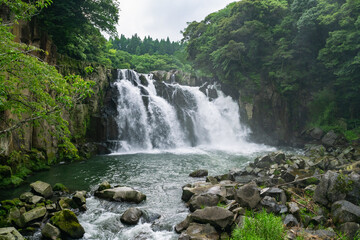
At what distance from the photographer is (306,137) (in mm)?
25984

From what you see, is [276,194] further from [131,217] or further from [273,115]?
[273,115]

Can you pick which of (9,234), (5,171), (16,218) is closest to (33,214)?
(16,218)

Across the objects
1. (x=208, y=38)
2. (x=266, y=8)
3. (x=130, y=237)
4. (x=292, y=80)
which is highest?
(x=266, y=8)

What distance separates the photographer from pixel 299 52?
2600cm

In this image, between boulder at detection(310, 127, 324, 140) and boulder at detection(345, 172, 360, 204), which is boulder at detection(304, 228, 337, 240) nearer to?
boulder at detection(345, 172, 360, 204)

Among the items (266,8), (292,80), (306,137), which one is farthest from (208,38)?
(306,137)

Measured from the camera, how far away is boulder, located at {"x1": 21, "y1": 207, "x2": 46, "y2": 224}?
262 inches

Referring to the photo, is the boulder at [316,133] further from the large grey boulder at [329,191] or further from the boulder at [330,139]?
the large grey boulder at [329,191]

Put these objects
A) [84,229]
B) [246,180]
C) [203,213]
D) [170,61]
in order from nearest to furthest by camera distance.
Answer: [203,213] → [84,229] → [246,180] → [170,61]

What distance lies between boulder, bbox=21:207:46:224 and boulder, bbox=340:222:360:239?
27.1 ft

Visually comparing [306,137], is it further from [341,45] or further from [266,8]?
[266,8]

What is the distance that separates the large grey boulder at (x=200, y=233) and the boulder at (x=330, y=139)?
21574mm

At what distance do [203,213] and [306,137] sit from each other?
24.1 metres

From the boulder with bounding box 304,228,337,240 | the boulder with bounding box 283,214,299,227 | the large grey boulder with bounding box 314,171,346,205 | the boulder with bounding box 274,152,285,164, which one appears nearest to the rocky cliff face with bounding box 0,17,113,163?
the boulder with bounding box 283,214,299,227
